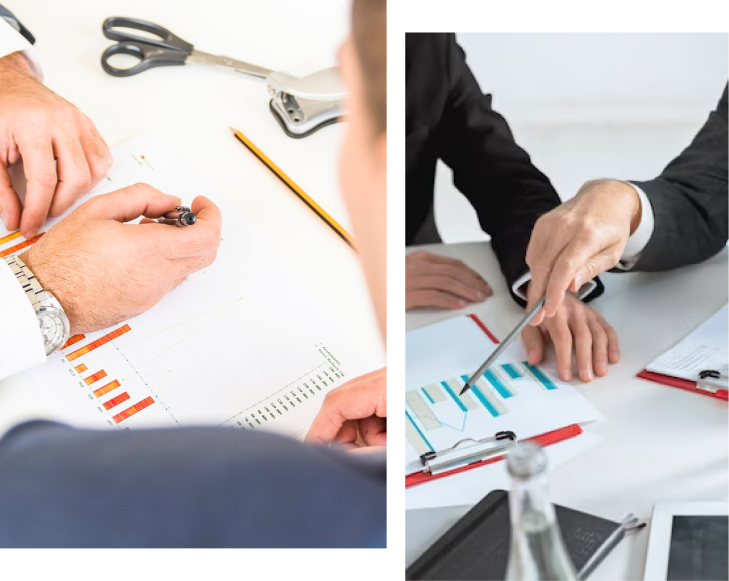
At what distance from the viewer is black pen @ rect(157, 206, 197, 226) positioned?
70cm

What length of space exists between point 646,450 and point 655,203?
0.26 meters

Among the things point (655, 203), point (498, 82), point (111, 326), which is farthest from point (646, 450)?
point (111, 326)

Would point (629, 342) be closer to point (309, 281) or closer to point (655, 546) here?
point (655, 546)

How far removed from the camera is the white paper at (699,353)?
A: 0.67 m

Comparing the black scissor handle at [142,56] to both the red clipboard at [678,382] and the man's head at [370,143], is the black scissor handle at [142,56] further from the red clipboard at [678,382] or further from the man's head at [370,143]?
the red clipboard at [678,382]

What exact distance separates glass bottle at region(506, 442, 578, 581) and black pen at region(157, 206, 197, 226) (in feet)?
1.49

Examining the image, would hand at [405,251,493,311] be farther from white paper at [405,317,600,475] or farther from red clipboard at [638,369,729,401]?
red clipboard at [638,369,729,401]

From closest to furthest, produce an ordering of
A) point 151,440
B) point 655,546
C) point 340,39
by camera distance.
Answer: point 655,546, point 151,440, point 340,39

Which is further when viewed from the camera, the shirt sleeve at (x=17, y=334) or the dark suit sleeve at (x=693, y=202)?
the dark suit sleeve at (x=693, y=202)

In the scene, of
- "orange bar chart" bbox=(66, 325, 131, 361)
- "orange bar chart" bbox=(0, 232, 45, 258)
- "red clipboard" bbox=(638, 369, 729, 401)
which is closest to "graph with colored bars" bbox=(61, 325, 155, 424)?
"orange bar chart" bbox=(66, 325, 131, 361)

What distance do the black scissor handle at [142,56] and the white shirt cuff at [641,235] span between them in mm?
593

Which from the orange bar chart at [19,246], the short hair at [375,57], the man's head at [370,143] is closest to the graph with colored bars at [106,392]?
the orange bar chart at [19,246]

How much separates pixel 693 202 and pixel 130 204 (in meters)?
0.59

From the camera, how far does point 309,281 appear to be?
28.3 inches
